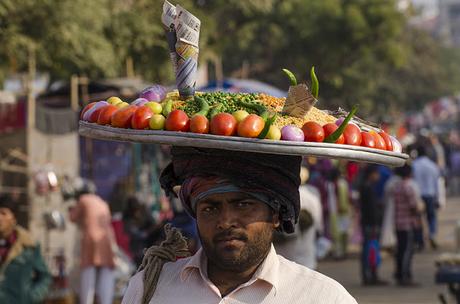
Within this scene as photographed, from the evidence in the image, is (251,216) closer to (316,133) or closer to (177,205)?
(316,133)

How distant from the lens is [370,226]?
15.6 m

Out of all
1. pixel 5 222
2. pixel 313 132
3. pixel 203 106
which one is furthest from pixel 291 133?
pixel 5 222

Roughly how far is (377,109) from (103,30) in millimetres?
44507

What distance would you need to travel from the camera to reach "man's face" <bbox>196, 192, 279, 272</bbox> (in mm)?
3475

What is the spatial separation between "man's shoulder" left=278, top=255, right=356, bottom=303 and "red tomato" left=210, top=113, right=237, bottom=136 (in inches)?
19.7

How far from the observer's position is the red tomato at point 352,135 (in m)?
3.38

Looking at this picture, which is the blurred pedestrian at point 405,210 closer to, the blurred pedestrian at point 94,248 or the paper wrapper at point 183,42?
the blurred pedestrian at point 94,248

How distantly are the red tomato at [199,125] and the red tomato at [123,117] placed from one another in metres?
0.23

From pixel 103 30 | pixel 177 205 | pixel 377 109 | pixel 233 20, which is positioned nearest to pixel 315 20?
pixel 233 20

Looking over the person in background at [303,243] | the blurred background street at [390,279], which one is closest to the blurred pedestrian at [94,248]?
the blurred background street at [390,279]

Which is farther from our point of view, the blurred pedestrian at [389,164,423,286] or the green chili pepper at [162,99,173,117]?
the blurred pedestrian at [389,164,423,286]

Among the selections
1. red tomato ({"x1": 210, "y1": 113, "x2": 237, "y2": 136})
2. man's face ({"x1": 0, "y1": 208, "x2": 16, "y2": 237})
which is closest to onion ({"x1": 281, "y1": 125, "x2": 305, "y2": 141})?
red tomato ({"x1": 210, "y1": 113, "x2": 237, "y2": 136})

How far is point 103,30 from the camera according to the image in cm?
1773

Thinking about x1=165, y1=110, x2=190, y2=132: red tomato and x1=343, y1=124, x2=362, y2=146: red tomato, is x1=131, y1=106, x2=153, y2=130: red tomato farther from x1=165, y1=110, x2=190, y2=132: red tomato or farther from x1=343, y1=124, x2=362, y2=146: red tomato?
x1=343, y1=124, x2=362, y2=146: red tomato
